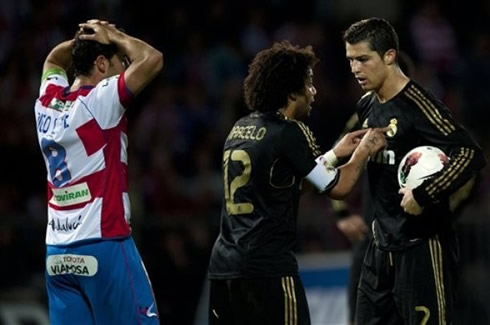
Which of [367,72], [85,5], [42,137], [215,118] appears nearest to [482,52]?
[215,118]

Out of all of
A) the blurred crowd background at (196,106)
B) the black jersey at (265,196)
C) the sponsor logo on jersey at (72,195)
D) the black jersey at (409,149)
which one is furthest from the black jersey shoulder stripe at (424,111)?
the blurred crowd background at (196,106)

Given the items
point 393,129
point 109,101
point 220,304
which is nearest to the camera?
point 109,101

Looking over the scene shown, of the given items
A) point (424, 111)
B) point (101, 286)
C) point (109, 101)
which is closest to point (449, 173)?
point (424, 111)

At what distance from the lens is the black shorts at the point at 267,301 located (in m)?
7.29

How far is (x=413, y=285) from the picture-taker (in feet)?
24.9

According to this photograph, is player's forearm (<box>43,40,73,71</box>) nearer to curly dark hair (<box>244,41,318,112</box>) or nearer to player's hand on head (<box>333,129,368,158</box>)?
curly dark hair (<box>244,41,318,112</box>)

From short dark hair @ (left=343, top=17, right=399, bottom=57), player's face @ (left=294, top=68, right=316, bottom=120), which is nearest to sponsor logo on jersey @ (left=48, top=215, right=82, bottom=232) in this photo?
player's face @ (left=294, top=68, right=316, bottom=120)

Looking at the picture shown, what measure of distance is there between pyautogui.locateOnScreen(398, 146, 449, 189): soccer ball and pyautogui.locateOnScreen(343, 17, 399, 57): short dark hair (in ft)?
2.13

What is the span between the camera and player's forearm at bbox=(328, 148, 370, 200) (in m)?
7.43

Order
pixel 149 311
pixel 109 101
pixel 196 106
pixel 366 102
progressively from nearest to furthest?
pixel 109 101 → pixel 149 311 → pixel 366 102 → pixel 196 106

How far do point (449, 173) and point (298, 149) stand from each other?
899 mm

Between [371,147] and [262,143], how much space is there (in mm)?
665

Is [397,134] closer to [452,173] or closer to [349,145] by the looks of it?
[349,145]

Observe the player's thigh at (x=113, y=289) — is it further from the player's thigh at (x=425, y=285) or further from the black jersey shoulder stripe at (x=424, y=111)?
the black jersey shoulder stripe at (x=424, y=111)
